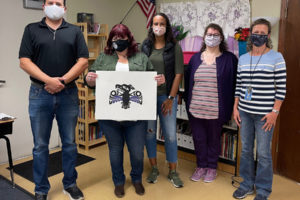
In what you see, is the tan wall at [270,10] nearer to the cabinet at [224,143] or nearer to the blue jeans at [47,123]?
the cabinet at [224,143]

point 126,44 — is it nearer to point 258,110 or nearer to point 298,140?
point 258,110

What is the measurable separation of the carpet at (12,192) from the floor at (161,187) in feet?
0.22

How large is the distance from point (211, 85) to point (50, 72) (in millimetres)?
1322

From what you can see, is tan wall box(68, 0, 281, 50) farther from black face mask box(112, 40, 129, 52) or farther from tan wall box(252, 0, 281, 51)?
black face mask box(112, 40, 129, 52)

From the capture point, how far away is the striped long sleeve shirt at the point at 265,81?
2.07 m

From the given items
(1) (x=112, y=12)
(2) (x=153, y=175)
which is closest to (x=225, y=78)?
(2) (x=153, y=175)

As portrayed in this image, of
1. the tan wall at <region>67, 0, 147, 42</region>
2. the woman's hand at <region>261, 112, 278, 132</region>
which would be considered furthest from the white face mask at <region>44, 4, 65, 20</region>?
the woman's hand at <region>261, 112, 278, 132</region>

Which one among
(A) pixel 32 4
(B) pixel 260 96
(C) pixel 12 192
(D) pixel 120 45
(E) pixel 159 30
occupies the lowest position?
(C) pixel 12 192

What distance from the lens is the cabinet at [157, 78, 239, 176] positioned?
2877 millimetres

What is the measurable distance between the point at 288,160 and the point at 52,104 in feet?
7.20

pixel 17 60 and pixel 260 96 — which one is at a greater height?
pixel 17 60

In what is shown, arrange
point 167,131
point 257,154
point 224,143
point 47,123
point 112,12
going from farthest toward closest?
point 112,12
point 224,143
point 167,131
point 257,154
point 47,123

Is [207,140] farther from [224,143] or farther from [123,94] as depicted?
[123,94]

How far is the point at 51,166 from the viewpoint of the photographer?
3.04m
